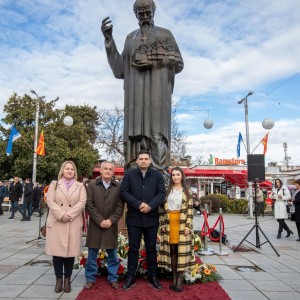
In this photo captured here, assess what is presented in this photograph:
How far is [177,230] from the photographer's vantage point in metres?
4.85

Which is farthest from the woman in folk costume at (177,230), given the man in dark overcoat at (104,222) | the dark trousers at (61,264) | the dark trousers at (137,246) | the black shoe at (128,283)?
the dark trousers at (61,264)

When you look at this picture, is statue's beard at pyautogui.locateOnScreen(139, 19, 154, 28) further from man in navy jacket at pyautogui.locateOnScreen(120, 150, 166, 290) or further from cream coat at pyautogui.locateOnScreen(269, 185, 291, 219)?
cream coat at pyautogui.locateOnScreen(269, 185, 291, 219)

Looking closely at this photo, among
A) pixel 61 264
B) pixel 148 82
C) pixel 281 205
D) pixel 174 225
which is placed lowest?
pixel 61 264

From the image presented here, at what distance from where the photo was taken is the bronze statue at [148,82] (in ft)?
21.4

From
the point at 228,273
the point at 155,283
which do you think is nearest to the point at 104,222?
the point at 155,283

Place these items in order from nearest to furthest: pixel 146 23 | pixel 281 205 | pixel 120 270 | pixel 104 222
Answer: pixel 104 222 → pixel 120 270 → pixel 146 23 → pixel 281 205

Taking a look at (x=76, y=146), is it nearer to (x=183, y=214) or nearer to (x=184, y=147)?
(x=184, y=147)

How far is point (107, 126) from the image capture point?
35.0m

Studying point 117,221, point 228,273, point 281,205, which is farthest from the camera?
point 281,205

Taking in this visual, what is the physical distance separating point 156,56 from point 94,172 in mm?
23489

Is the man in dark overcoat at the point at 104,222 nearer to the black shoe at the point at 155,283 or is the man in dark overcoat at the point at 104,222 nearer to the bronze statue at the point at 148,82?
the black shoe at the point at 155,283

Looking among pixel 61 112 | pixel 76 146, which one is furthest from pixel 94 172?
pixel 61 112

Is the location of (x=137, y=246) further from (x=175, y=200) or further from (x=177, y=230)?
(x=175, y=200)

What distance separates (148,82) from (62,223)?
3211mm
